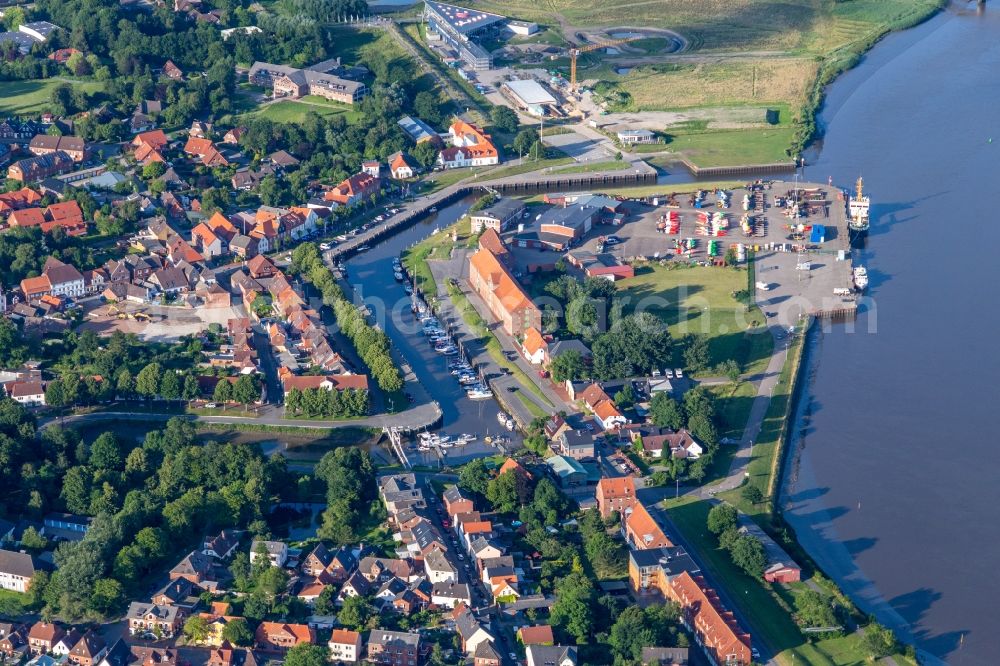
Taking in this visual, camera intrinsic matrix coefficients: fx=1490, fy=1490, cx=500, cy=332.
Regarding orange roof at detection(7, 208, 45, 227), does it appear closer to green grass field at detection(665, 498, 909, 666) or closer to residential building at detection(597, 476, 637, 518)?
residential building at detection(597, 476, 637, 518)

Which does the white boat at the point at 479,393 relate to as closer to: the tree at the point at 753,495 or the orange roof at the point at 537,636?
the tree at the point at 753,495

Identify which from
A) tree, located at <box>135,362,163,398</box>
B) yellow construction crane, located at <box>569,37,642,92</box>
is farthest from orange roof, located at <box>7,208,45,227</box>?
yellow construction crane, located at <box>569,37,642,92</box>

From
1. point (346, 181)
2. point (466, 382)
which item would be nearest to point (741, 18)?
point (346, 181)

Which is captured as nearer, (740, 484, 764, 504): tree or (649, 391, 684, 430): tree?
(740, 484, 764, 504): tree

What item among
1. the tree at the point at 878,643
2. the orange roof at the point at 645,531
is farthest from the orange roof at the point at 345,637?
the tree at the point at 878,643

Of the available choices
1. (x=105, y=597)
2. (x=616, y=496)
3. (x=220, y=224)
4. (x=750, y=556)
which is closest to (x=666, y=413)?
(x=616, y=496)
